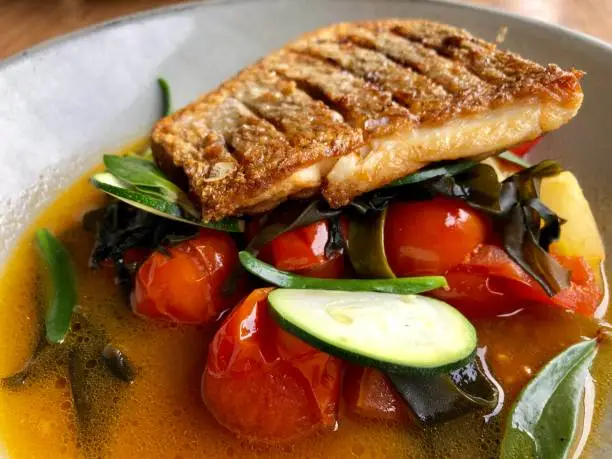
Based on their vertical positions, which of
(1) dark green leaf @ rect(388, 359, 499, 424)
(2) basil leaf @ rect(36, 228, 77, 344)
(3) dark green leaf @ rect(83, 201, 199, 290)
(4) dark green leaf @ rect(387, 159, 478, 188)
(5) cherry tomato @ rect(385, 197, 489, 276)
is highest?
(4) dark green leaf @ rect(387, 159, 478, 188)

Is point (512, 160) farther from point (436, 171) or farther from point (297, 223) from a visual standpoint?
point (297, 223)

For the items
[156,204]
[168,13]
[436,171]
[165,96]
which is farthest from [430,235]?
[168,13]

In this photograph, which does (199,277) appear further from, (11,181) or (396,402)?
(11,181)

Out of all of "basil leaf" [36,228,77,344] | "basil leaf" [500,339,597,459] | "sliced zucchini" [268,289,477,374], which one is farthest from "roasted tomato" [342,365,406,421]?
"basil leaf" [36,228,77,344]

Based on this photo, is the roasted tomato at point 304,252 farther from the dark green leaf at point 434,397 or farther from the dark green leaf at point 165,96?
the dark green leaf at point 165,96

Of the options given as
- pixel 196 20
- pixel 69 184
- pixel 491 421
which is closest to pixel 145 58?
pixel 196 20

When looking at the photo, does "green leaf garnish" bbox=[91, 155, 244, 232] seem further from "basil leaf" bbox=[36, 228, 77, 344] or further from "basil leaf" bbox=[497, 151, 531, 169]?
"basil leaf" bbox=[497, 151, 531, 169]
